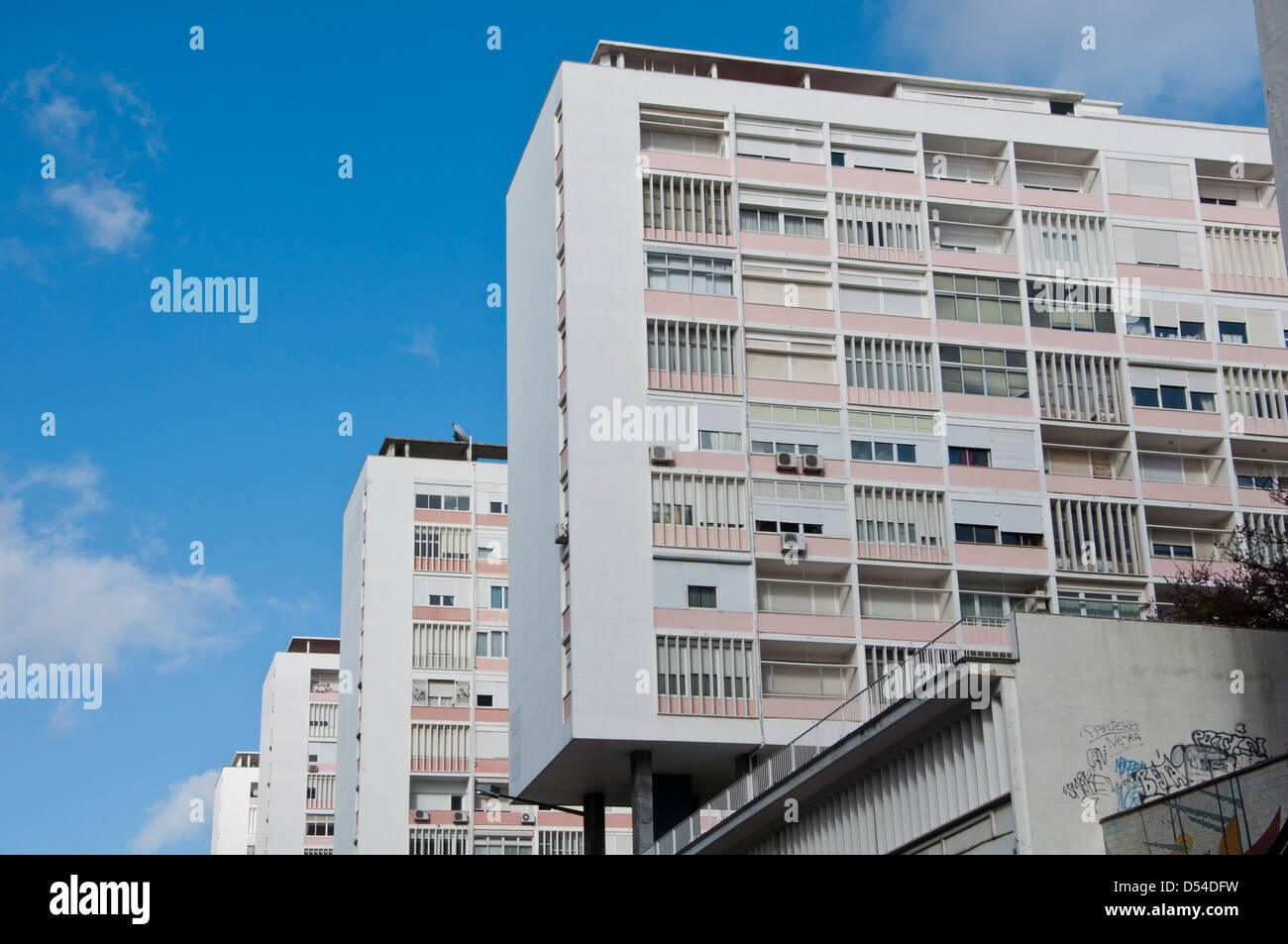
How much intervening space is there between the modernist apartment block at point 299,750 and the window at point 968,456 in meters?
60.7

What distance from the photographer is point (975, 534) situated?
173ft

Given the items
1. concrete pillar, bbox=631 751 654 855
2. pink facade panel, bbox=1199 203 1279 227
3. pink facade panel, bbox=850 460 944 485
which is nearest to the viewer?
concrete pillar, bbox=631 751 654 855

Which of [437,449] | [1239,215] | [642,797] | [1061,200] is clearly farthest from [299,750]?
[1239,215]

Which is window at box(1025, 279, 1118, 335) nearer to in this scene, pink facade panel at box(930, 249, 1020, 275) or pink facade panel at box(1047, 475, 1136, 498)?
pink facade panel at box(930, 249, 1020, 275)

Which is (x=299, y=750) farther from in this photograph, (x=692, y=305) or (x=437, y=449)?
(x=692, y=305)

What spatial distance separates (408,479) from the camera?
84438 mm

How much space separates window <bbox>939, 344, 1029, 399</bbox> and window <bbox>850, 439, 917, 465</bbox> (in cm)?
272

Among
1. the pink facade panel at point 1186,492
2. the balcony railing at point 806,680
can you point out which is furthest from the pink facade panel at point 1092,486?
the balcony railing at point 806,680

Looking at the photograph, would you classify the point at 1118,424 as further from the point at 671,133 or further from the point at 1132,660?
the point at 1132,660

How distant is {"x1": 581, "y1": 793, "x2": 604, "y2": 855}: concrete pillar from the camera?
180ft

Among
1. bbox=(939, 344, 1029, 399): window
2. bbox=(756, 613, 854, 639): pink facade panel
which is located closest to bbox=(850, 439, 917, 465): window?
bbox=(939, 344, 1029, 399): window

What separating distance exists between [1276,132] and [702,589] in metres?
26.1
